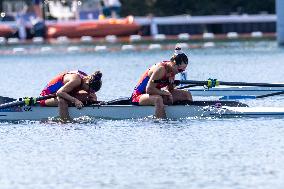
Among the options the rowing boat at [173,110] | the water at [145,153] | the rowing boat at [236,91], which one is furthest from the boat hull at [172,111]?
the rowing boat at [236,91]

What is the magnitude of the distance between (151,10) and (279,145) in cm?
8903

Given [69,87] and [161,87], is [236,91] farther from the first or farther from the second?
[69,87]

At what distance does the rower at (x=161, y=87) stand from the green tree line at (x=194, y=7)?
79116 millimetres

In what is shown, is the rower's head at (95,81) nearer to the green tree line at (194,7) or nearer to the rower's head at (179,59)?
the rower's head at (179,59)

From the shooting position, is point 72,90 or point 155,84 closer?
point 155,84

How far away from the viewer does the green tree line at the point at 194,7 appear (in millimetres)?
111125

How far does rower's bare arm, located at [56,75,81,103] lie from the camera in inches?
1254

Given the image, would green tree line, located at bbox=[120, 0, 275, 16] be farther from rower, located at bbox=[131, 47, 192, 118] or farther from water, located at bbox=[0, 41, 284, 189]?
rower, located at bbox=[131, 47, 192, 118]

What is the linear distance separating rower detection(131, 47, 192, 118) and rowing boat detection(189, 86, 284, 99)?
6.23 meters

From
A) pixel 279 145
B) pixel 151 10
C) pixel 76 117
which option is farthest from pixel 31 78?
pixel 151 10

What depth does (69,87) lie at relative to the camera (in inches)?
1254

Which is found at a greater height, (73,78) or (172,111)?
(73,78)

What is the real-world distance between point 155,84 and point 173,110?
809 millimetres

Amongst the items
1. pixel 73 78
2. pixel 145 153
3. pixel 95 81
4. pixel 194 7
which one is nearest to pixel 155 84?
pixel 95 81
